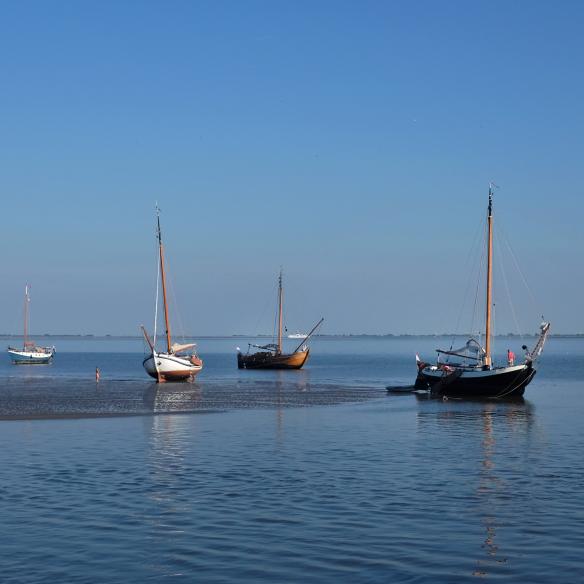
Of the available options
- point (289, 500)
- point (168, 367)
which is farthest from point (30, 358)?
point (289, 500)

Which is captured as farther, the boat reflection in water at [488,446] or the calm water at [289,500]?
the boat reflection in water at [488,446]

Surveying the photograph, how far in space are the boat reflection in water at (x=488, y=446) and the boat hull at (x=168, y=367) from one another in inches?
1103

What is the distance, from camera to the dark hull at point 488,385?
215ft

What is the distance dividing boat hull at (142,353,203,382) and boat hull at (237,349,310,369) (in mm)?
45200

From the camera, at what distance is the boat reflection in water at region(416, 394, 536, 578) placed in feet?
62.1

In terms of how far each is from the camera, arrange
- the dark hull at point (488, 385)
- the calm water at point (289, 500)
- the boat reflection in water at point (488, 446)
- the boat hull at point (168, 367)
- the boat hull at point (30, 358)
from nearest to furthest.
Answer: the calm water at point (289, 500) < the boat reflection in water at point (488, 446) < the dark hull at point (488, 385) < the boat hull at point (168, 367) < the boat hull at point (30, 358)

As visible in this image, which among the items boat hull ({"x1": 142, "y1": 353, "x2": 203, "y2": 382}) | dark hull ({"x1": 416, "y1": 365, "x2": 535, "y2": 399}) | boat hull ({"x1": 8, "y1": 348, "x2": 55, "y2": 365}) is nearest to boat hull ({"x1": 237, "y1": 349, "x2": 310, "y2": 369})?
boat hull ({"x1": 8, "y1": 348, "x2": 55, "y2": 365})

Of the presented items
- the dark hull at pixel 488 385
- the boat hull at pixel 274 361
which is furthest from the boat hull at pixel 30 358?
the dark hull at pixel 488 385

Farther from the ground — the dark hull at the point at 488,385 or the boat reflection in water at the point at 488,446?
the dark hull at the point at 488,385

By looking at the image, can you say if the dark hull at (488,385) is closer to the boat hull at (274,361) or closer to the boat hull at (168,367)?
the boat hull at (168,367)

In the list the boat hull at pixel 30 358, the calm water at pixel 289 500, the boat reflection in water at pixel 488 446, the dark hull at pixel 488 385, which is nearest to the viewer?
the calm water at pixel 289 500

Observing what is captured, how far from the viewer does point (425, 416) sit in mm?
49844

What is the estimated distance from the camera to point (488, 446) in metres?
35.1

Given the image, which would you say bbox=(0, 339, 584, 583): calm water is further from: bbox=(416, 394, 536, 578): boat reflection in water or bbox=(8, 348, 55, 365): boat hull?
bbox=(8, 348, 55, 365): boat hull
